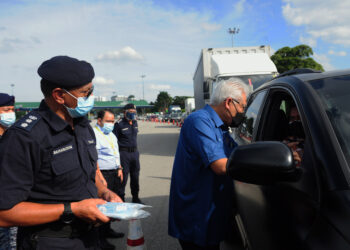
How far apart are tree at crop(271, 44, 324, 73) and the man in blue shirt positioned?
28.1 m

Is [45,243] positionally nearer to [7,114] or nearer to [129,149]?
[7,114]

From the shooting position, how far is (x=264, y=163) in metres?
1.32

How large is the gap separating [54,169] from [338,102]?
1536 mm

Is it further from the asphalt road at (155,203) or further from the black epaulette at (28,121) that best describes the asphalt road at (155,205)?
the black epaulette at (28,121)

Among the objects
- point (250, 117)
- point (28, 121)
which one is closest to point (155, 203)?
point (250, 117)

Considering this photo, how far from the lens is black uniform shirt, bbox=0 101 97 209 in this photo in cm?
138

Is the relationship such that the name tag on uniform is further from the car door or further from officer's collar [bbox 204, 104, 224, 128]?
the car door

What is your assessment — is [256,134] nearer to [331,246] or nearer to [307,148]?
[307,148]

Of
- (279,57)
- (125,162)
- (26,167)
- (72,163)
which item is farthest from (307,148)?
(279,57)

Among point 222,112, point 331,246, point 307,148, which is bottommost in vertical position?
point 331,246

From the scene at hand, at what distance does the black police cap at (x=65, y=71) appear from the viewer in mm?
1609

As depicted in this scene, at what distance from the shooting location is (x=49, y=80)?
63.3 inches

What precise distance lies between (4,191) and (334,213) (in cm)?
146

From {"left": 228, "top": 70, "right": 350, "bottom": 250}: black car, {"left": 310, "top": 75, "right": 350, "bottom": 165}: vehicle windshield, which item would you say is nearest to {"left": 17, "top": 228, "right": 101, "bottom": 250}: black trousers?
{"left": 228, "top": 70, "right": 350, "bottom": 250}: black car
